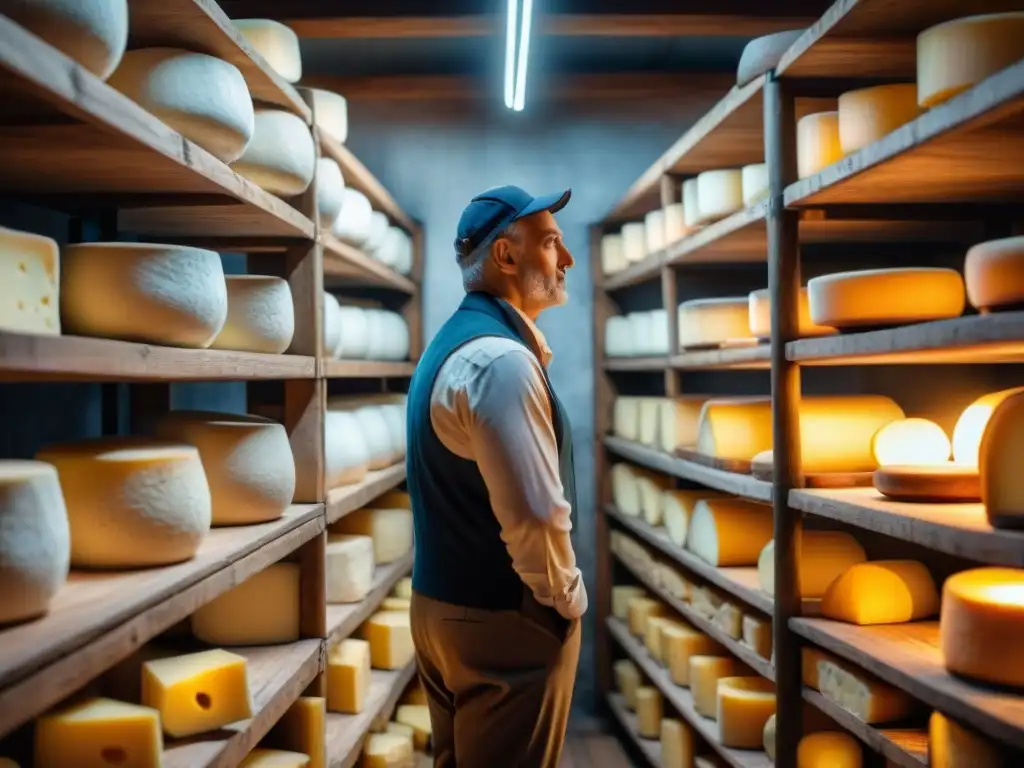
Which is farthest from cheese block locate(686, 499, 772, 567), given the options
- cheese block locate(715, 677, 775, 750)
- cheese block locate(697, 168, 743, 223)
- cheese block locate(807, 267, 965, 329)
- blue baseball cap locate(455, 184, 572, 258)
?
blue baseball cap locate(455, 184, 572, 258)

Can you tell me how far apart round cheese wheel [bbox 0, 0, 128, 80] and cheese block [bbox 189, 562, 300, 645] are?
1348 millimetres

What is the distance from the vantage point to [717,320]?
319 cm

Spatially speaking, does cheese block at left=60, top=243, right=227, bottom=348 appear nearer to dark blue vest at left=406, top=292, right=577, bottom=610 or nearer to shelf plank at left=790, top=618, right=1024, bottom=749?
dark blue vest at left=406, top=292, right=577, bottom=610

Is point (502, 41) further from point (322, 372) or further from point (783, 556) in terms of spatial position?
point (783, 556)

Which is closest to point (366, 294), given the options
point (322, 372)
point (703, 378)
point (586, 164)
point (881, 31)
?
point (586, 164)

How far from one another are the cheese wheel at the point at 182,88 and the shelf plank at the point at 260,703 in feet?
3.52

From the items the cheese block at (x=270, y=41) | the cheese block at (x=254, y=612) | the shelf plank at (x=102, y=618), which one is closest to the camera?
the shelf plank at (x=102, y=618)

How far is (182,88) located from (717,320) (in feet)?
6.21

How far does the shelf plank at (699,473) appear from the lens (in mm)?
2529

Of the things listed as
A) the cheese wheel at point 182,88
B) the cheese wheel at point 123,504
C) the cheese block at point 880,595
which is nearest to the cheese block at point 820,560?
the cheese block at point 880,595

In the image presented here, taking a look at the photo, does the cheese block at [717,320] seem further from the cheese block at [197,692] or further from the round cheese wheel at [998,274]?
the cheese block at [197,692]

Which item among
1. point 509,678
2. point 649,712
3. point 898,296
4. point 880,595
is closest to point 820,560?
point 880,595

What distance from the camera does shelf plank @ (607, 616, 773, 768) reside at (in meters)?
2.69

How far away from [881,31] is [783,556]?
Result: 1.16m
